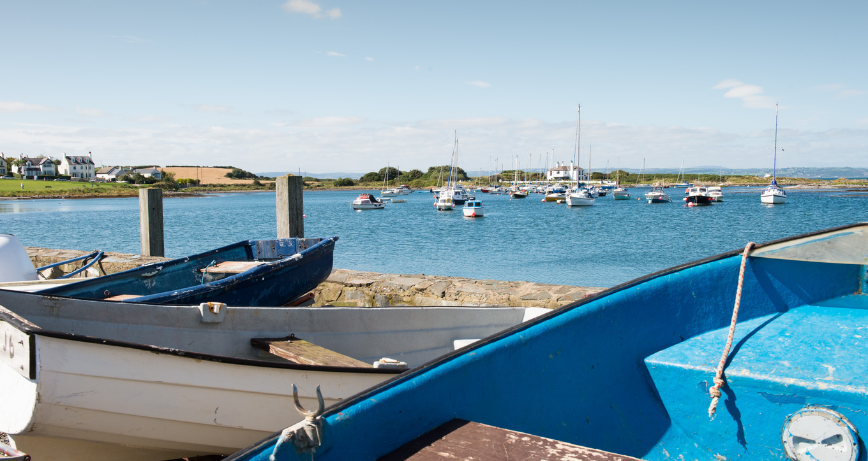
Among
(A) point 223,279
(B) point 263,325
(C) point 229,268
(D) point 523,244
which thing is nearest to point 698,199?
(D) point 523,244

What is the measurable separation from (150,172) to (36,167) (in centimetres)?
2713

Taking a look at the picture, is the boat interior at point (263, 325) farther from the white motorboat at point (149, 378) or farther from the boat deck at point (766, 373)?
the boat deck at point (766, 373)

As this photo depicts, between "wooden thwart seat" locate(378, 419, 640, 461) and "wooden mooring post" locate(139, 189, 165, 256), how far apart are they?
27.9 feet

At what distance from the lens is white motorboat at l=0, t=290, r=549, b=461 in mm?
2438

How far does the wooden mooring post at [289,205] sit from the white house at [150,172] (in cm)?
14063

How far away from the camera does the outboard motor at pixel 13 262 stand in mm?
5023

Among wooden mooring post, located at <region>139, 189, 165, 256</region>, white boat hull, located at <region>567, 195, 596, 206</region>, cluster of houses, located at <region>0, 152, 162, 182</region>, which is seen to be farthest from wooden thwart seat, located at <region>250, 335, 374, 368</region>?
cluster of houses, located at <region>0, 152, 162, 182</region>

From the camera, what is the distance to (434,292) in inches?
234

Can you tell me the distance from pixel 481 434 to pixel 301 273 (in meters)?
4.15

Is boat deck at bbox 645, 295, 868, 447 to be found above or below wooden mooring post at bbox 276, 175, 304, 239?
below

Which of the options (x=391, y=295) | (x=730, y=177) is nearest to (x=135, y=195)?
(x=391, y=295)

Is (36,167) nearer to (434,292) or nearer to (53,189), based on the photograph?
(53,189)

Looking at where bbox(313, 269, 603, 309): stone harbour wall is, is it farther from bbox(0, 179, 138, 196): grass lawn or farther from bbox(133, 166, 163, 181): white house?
bbox(133, 166, 163, 181): white house

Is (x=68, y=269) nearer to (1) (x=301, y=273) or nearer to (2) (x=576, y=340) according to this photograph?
(1) (x=301, y=273)
